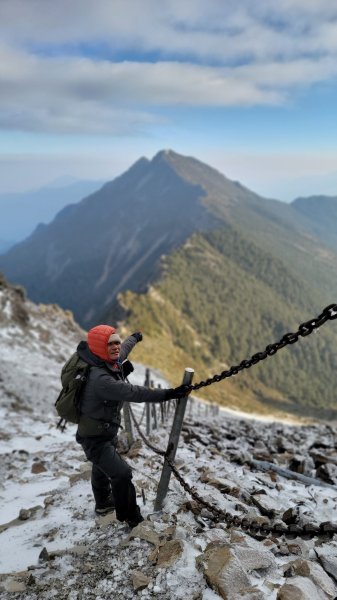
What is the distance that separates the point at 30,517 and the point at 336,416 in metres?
149

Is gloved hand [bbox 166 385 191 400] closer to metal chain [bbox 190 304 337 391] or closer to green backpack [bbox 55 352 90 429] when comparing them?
metal chain [bbox 190 304 337 391]

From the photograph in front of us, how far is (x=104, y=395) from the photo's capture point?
5352 millimetres

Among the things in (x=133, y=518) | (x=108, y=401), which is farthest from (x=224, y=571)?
(x=108, y=401)

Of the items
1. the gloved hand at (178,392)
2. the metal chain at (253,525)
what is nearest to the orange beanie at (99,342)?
the gloved hand at (178,392)

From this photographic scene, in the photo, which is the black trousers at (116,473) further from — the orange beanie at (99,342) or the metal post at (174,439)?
the orange beanie at (99,342)

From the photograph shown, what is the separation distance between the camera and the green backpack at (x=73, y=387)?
5.47 meters

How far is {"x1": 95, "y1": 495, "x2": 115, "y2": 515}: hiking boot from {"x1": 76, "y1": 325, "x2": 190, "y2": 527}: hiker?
0.60m

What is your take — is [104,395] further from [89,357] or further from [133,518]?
[133,518]

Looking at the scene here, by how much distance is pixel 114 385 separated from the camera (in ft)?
17.3

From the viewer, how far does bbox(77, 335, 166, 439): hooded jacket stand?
526cm

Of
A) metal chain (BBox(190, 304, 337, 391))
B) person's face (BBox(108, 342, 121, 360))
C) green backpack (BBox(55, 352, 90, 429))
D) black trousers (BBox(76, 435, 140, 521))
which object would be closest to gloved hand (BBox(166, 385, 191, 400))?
metal chain (BBox(190, 304, 337, 391))

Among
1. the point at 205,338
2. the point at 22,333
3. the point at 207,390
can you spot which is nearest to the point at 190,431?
the point at 22,333

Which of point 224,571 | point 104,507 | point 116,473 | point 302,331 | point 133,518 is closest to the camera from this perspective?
point 302,331

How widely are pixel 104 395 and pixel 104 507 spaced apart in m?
2.13
